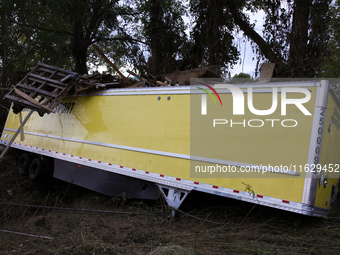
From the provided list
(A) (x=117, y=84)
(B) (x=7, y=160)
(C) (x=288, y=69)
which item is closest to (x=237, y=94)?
(A) (x=117, y=84)

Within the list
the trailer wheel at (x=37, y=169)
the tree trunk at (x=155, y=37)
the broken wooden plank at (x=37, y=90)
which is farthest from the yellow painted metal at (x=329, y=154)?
the tree trunk at (x=155, y=37)

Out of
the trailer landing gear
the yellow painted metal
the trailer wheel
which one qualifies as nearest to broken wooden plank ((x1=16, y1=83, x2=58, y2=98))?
the trailer wheel

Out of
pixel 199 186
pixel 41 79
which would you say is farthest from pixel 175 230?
pixel 41 79

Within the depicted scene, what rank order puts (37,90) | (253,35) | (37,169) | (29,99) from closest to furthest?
(29,99) < (37,90) < (37,169) < (253,35)

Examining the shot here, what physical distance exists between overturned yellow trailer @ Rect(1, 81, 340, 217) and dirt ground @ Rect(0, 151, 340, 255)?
1.33 ft

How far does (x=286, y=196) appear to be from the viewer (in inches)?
173

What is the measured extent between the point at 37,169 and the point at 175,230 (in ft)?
18.1

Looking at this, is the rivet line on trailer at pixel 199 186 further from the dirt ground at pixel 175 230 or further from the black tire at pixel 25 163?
the black tire at pixel 25 163

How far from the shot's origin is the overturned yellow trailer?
14.5 ft

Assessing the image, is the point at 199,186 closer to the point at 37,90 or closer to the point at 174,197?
the point at 174,197

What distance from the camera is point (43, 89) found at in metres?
8.40

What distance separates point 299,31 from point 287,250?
855 centimetres

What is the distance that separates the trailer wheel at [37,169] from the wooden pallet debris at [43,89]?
1759 millimetres

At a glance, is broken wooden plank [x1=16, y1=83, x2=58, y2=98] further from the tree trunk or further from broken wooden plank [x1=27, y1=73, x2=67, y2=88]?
the tree trunk
